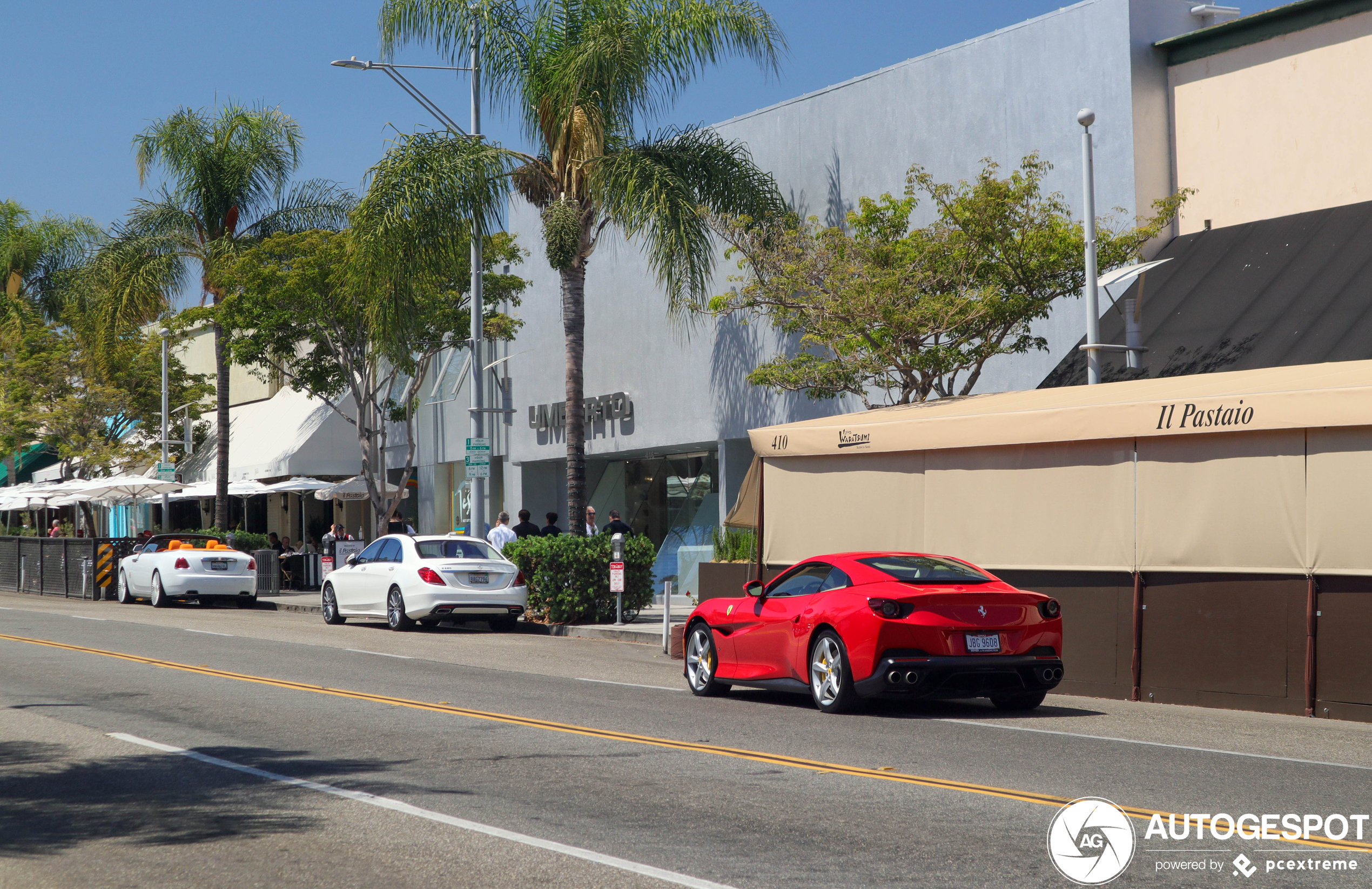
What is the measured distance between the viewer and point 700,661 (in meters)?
13.6

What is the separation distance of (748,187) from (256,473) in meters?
26.0

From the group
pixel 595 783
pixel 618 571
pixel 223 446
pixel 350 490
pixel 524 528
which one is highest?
pixel 223 446

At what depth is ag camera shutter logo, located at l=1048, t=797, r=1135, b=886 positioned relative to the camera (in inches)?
234

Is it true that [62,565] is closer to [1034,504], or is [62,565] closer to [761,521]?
[761,521]

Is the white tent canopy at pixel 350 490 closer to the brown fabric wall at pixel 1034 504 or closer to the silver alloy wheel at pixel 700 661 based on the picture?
the brown fabric wall at pixel 1034 504

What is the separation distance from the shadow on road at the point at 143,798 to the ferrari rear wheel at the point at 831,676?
4.22 metres

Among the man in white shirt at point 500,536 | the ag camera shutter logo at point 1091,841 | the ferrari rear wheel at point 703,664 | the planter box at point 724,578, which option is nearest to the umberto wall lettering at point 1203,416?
the ferrari rear wheel at point 703,664

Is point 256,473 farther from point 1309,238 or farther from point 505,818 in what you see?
point 505,818

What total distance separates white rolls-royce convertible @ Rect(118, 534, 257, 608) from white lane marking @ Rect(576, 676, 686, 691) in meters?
16.4

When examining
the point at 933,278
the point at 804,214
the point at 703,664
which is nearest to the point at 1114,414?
the point at 703,664

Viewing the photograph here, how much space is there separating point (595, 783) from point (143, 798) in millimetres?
2594

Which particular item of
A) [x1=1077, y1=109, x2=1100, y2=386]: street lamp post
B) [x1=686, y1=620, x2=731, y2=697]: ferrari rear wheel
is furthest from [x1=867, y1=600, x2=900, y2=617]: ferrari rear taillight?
[x1=1077, y1=109, x2=1100, y2=386]: street lamp post

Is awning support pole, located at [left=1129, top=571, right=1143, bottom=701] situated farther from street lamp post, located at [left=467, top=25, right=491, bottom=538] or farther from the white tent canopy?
the white tent canopy

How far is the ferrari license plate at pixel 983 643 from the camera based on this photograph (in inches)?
451
